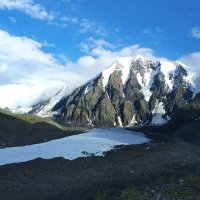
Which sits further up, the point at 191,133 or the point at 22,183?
the point at 191,133

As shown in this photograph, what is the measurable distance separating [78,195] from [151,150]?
87.0 feet

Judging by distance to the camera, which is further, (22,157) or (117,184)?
(22,157)

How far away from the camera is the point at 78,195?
30547 mm

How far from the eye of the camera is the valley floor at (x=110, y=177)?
26781mm

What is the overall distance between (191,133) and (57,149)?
7104 centimetres

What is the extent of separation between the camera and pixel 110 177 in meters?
38.8

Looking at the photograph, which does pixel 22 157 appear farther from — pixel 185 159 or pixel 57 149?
pixel 185 159

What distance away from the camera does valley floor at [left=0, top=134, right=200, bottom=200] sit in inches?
1054

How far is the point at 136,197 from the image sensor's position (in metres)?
25.0

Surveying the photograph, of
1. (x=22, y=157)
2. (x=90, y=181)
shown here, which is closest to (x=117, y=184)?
(x=90, y=181)

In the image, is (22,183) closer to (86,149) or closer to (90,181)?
(90,181)

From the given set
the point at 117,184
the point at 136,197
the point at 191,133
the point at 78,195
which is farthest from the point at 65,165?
the point at 191,133

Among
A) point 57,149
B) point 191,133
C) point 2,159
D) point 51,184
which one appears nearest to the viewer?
point 51,184

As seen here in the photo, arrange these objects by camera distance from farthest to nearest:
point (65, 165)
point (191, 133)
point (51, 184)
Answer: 1. point (191, 133)
2. point (65, 165)
3. point (51, 184)
